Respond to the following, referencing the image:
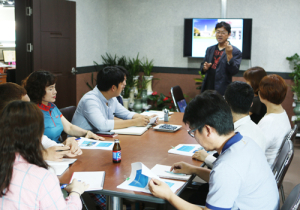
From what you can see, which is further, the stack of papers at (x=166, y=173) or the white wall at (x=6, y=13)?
the white wall at (x=6, y=13)

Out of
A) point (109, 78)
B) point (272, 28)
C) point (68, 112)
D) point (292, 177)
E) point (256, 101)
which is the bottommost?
point (292, 177)

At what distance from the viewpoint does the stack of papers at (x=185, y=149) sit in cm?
225

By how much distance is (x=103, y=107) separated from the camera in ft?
10.0

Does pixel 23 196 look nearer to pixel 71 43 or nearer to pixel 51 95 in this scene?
pixel 51 95

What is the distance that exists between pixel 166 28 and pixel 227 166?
5007 mm

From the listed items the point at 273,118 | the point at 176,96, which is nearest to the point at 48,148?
the point at 273,118

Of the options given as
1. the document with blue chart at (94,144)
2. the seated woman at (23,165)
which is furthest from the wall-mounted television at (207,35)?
the seated woman at (23,165)

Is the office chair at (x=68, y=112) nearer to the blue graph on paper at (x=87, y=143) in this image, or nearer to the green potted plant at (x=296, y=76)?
the blue graph on paper at (x=87, y=143)

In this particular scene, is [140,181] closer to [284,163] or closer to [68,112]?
[284,163]

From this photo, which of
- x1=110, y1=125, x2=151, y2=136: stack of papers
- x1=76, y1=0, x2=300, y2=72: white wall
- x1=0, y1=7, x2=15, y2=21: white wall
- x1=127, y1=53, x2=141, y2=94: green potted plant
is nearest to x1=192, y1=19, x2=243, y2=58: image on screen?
x1=76, y1=0, x2=300, y2=72: white wall

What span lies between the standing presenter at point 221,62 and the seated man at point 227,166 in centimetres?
313

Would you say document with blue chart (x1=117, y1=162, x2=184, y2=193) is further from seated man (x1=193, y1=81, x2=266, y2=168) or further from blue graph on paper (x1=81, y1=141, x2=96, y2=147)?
blue graph on paper (x1=81, y1=141, x2=96, y2=147)

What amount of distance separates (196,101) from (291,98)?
4574mm

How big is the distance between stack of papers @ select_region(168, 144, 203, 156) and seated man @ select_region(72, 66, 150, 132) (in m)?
0.62
